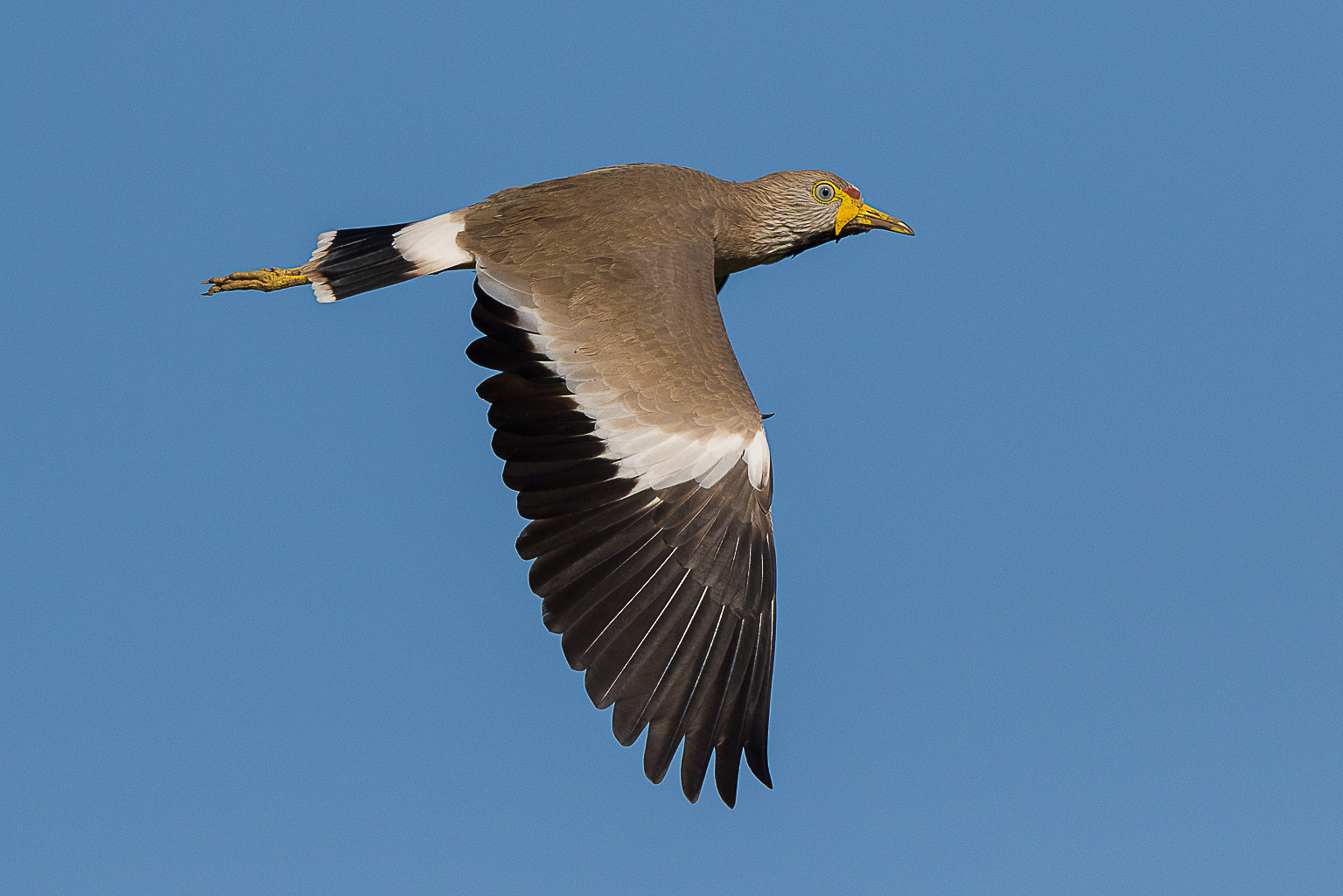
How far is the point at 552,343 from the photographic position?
20.1ft

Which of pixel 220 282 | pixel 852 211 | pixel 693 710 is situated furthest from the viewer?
pixel 852 211

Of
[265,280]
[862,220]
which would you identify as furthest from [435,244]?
[862,220]

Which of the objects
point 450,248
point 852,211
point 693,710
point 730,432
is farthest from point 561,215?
point 693,710

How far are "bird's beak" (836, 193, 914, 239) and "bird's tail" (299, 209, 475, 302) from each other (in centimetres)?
244

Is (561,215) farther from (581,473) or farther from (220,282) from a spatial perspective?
(220,282)

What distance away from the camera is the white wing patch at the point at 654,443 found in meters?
5.85

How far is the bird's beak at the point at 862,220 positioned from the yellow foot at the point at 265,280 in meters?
3.25

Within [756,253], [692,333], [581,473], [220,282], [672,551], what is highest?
[220,282]

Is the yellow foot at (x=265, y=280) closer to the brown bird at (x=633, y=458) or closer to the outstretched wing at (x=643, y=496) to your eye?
the brown bird at (x=633, y=458)

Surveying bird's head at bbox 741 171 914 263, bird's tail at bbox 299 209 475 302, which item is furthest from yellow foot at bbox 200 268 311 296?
bird's head at bbox 741 171 914 263

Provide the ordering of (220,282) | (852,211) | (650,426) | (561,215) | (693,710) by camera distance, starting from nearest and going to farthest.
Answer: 1. (693,710)
2. (650,426)
3. (561,215)
4. (220,282)
5. (852,211)

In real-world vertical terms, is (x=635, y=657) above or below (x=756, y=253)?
below

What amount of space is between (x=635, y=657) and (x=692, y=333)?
1589 millimetres

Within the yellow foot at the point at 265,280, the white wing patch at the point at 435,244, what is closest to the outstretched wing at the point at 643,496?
the white wing patch at the point at 435,244
